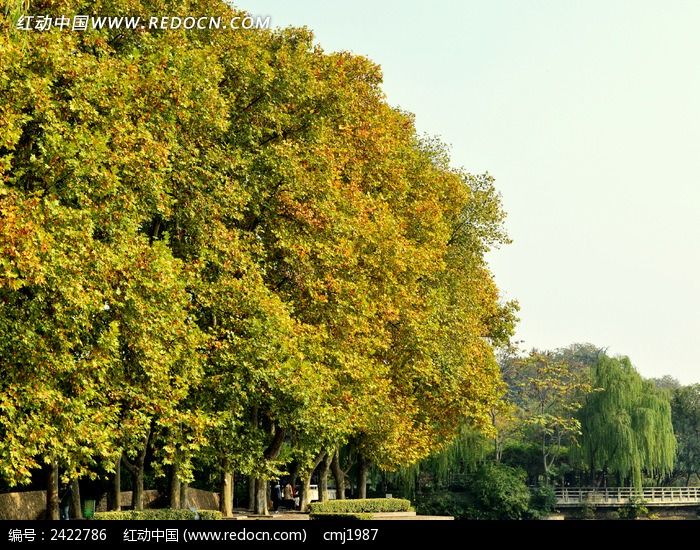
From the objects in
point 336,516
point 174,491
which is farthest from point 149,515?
point 336,516

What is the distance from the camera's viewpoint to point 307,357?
34.2 m

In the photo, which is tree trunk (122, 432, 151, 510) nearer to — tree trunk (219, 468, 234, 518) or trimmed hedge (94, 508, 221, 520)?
trimmed hedge (94, 508, 221, 520)

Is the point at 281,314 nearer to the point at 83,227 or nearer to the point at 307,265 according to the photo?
the point at 307,265

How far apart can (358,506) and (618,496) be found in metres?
34.6

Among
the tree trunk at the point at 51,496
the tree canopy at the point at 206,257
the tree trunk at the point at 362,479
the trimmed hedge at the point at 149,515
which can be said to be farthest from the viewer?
Result: the tree trunk at the point at 362,479

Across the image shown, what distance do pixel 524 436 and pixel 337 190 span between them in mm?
49852

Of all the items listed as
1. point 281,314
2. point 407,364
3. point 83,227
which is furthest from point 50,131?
point 407,364

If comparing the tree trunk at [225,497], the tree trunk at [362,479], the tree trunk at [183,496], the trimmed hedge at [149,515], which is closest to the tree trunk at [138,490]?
the trimmed hedge at [149,515]

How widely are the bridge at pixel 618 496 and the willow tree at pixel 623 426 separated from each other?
146 cm

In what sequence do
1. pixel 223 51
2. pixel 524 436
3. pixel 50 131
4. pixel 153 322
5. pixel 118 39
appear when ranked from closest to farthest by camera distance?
pixel 50 131 → pixel 153 322 → pixel 118 39 → pixel 223 51 → pixel 524 436

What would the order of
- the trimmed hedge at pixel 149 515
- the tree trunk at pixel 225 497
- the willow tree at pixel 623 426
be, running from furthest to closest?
the willow tree at pixel 623 426
the tree trunk at pixel 225 497
the trimmed hedge at pixel 149 515

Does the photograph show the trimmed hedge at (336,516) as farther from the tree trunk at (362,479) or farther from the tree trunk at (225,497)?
the tree trunk at (362,479)

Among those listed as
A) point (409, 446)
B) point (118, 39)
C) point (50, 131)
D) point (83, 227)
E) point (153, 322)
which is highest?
point (118, 39)

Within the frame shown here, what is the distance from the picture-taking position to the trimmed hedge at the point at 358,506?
41.8m
